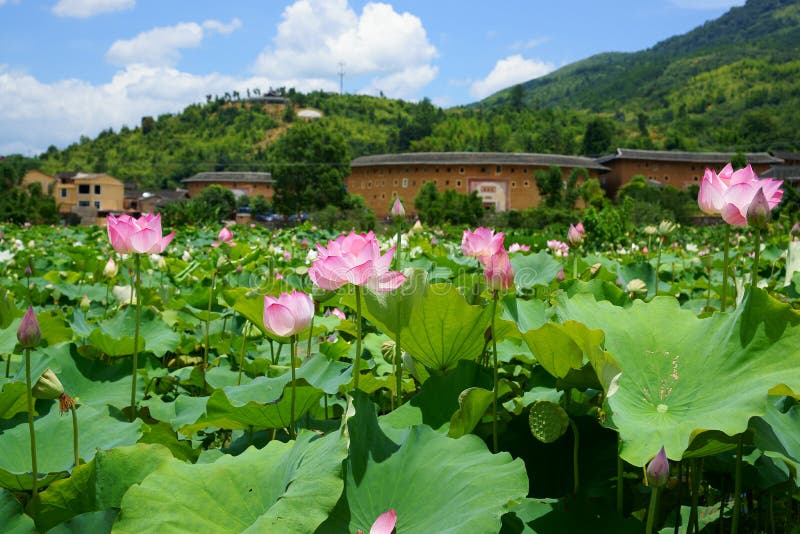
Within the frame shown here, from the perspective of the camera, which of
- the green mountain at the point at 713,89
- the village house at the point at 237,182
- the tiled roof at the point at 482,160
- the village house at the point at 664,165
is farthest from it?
the green mountain at the point at 713,89

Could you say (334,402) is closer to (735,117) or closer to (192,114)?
(735,117)

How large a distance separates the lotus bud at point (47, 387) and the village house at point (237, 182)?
44.3 meters

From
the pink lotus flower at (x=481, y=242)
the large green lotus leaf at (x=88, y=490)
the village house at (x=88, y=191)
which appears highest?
the village house at (x=88, y=191)

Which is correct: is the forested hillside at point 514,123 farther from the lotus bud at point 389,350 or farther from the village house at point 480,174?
the lotus bud at point 389,350

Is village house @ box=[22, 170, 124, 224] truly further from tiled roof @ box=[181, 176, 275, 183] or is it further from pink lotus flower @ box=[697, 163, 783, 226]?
pink lotus flower @ box=[697, 163, 783, 226]

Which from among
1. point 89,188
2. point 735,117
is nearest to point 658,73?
point 735,117

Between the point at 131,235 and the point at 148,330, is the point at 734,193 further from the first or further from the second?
the point at 148,330

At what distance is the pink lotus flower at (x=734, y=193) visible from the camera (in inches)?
31.4

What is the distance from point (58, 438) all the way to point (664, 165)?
3711 centimetres

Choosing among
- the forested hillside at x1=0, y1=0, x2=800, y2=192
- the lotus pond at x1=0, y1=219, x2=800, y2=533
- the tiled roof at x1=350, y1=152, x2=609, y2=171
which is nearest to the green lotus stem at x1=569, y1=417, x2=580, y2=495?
the lotus pond at x1=0, y1=219, x2=800, y2=533

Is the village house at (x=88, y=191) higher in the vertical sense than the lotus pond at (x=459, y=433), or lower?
higher

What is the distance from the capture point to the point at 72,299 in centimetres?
232

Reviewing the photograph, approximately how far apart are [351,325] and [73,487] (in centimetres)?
70

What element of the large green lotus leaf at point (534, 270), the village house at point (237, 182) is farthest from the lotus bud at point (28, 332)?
the village house at point (237, 182)
